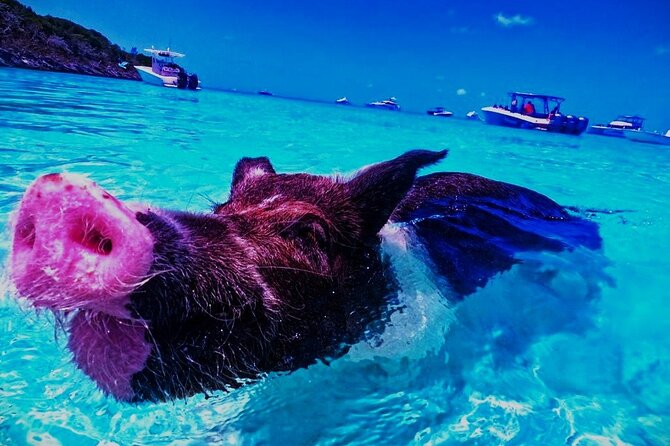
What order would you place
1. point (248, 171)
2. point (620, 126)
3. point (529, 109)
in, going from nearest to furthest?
point (248, 171) → point (529, 109) → point (620, 126)

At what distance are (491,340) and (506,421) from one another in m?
0.99

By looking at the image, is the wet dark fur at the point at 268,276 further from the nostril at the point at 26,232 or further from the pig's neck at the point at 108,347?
the nostril at the point at 26,232

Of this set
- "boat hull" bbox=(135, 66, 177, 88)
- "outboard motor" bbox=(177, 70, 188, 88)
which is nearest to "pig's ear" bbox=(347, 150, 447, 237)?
"outboard motor" bbox=(177, 70, 188, 88)

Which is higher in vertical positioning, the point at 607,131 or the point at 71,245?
the point at 607,131

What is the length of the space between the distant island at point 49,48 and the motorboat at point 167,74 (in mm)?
5364

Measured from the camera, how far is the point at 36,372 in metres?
3.18

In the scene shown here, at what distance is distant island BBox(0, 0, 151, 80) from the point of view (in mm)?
44694

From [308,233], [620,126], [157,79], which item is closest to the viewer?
[308,233]

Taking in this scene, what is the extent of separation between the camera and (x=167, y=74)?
59469mm

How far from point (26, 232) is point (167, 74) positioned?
62892 mm

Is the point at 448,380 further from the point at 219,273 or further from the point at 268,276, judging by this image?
the point at 219,273

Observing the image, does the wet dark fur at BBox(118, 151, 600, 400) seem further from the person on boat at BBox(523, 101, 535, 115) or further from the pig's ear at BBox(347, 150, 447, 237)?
the person on boat at BBox(523, 101, 535, 115)

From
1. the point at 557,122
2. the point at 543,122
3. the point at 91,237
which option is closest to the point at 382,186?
the point at 91,237

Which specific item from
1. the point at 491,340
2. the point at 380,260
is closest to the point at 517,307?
the point at 491,340
